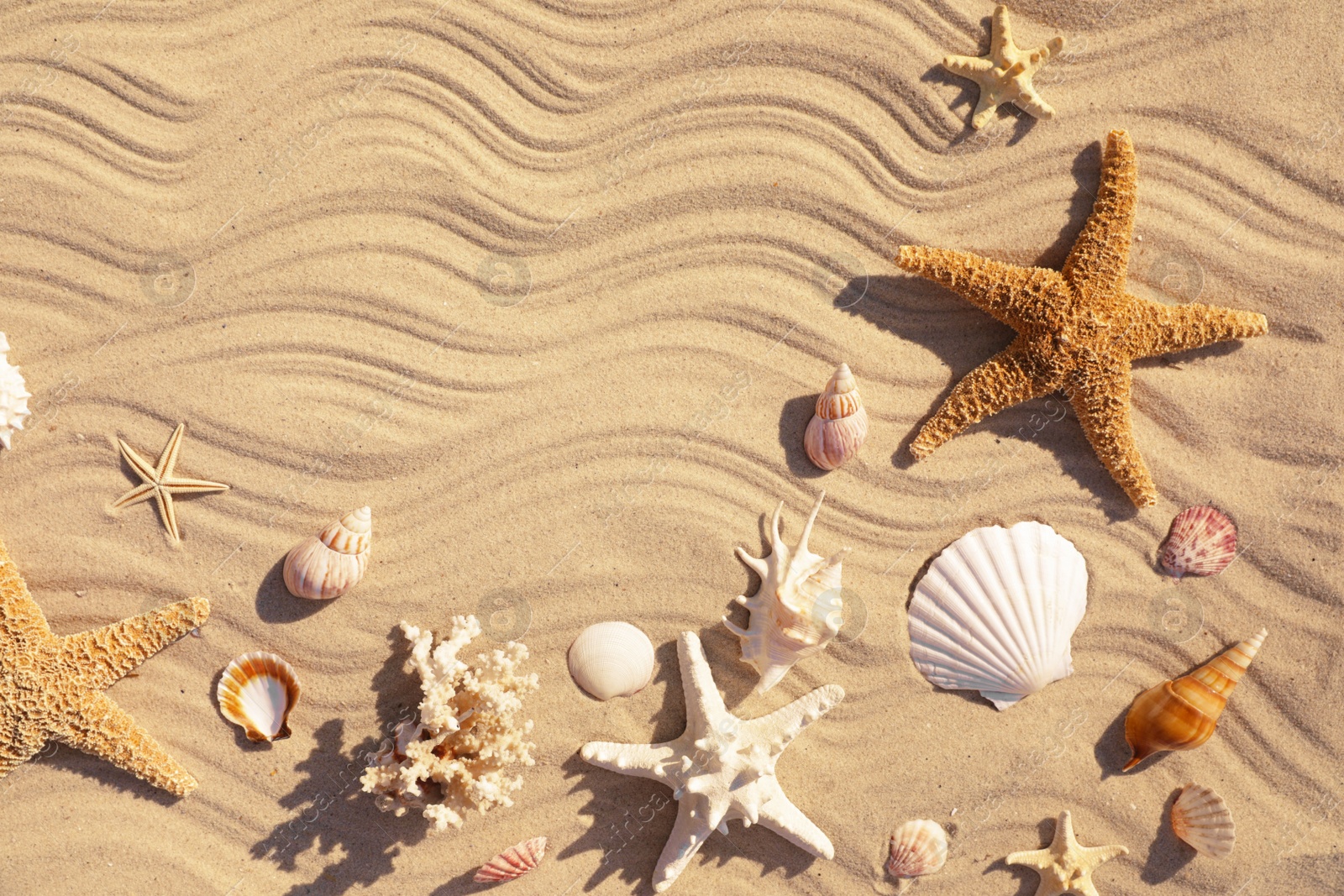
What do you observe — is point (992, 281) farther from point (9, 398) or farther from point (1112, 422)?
point (9, 398)

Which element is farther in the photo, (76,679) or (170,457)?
(170,457)

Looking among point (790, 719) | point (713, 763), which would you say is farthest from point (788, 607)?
point (713, 763)

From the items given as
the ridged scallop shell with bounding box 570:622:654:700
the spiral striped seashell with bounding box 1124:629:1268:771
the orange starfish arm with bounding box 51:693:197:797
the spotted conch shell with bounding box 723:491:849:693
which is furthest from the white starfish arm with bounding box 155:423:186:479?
the spiral striped seashell with bounding box 1124:629:1268:771

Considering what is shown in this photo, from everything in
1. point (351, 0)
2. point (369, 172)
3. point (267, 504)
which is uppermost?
point (351, 0)

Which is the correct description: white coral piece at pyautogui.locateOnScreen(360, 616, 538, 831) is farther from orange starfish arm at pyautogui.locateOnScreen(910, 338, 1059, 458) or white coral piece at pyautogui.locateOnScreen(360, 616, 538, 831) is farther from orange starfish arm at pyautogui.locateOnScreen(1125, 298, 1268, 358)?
orange starfish arm at pyautogui.locateOnScreen(1125, 298, 1268, 358)

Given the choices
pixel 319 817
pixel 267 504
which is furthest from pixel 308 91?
pixel 319 817

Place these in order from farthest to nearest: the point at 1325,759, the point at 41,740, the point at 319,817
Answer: the point at 1325,759 < the point at 319,817 < the point at 41,740

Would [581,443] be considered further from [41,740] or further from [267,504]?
[41,740]

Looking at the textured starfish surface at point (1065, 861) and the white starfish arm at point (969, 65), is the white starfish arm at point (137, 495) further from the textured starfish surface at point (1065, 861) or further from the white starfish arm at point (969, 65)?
the textured starfish surface at point (1065, 861)
